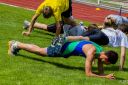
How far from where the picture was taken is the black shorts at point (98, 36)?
10.7 m

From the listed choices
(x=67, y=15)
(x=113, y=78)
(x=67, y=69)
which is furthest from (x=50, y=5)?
(x=113, y=78)

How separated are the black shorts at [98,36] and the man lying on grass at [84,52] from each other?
117 cm

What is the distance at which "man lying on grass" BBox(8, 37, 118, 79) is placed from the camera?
895cm

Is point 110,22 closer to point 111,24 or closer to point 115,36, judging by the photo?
point 111,24

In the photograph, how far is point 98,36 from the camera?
35.3 ft

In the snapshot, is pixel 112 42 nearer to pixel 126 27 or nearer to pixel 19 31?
pixel 126 27

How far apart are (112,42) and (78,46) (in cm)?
202

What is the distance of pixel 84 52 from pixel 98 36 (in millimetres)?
1615


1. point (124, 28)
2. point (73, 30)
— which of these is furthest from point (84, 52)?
point (73, 30)

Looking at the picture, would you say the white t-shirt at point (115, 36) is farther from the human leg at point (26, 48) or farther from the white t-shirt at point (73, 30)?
the human leg at point (26, 48)

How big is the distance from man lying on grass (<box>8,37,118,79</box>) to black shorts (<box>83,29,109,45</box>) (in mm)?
1165

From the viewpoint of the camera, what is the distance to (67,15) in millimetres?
13914

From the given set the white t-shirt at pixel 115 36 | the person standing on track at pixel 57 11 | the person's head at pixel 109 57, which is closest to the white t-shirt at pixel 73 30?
the person standing on track at pixel 57 11

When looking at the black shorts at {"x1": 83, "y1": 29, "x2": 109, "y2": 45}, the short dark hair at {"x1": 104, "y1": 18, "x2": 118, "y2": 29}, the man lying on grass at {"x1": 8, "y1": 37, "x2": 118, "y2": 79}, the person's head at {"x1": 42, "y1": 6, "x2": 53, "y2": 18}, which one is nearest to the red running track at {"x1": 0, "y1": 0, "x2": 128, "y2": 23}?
the person's head at {"x1": 42, "y1": 6, "x2": 53, "y2": 18}
